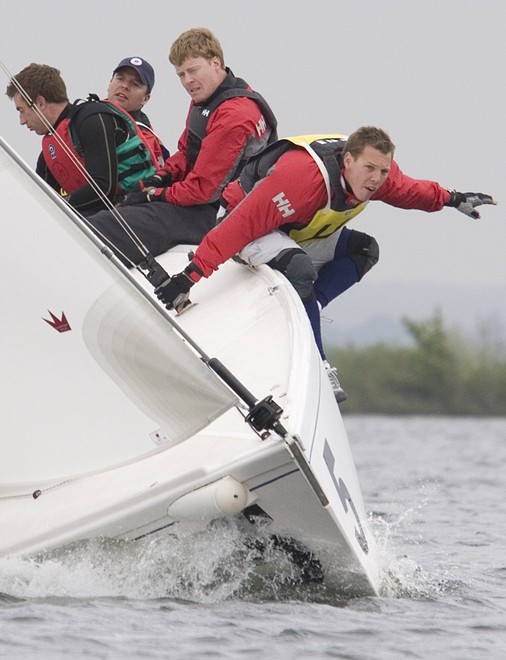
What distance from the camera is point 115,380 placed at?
4219mm

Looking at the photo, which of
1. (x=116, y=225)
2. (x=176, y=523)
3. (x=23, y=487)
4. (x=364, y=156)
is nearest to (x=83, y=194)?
(x=116, y=225)

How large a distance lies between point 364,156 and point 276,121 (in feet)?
3.31

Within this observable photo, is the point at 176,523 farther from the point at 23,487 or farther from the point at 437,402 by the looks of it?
the point at 437,402

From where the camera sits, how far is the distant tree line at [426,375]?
2808 centimetres

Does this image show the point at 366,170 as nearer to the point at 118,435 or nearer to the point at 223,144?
the point at 223,144

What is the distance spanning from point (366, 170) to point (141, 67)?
1.70 metres

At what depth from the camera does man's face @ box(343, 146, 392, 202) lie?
5250 millimetres

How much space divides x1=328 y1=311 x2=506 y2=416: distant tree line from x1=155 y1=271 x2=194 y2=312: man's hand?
22.4 meters

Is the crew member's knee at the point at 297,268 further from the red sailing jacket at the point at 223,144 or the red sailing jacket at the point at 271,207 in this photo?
the red sailing jacket at the point at 223,144

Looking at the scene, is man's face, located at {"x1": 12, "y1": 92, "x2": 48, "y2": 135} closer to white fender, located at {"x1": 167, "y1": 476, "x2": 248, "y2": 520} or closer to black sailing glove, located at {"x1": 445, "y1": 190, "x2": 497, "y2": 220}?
black sailing glove, located at {"x1": 445, "y1": 190, "x2": 497, "y2": 220}

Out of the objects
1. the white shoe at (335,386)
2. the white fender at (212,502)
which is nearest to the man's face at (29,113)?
the white shoe at (335,386)

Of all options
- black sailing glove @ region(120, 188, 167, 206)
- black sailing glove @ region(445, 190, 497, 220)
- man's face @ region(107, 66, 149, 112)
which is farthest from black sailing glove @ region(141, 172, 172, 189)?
black sailing glove @ region(445, 190, 497, 220)

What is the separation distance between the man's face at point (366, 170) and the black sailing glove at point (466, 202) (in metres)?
0.84

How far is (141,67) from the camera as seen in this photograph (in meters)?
6.53
